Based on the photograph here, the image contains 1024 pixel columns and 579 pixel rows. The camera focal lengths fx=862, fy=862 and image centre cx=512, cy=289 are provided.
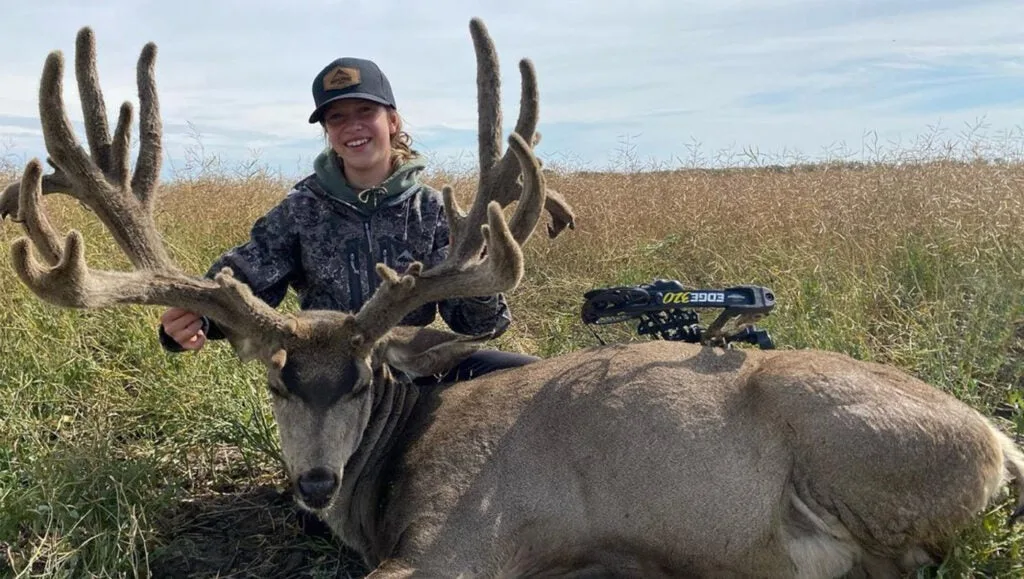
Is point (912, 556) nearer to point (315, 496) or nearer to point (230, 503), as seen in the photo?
point (315, 496)

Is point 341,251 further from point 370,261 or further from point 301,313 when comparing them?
point 301,313

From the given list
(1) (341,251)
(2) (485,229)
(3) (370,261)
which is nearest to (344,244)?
(1) (341,251)

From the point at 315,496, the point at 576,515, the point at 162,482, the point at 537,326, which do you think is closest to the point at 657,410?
the point at 576,515

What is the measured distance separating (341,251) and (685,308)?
183 cm

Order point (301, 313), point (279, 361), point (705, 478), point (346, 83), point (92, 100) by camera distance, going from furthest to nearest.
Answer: point (346, 83), point (301, 313), point (92, 100), point (279, 361), point (705, 478)

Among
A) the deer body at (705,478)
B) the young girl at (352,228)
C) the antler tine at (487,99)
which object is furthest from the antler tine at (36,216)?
the antler tine at (487,99)

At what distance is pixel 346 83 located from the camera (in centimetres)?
436

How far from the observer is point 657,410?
3395mm

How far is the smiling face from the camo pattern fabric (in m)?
0.23

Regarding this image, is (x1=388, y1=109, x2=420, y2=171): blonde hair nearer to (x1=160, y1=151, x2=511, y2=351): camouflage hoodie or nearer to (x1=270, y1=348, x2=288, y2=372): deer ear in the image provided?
(x1=160, y1=151, x2=511, y2=351): camouflage hoodie

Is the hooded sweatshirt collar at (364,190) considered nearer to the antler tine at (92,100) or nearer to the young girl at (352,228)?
the young girl at (352,228)

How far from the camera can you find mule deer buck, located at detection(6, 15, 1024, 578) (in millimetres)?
3172

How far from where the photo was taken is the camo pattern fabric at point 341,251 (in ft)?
14.7

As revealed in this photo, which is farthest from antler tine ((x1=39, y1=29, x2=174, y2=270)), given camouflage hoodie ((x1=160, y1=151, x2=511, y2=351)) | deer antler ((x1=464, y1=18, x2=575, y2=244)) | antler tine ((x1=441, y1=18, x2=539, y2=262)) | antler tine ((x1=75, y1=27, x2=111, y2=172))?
deer antler ((x1=464, y1=18, x2=575, y2=244))
